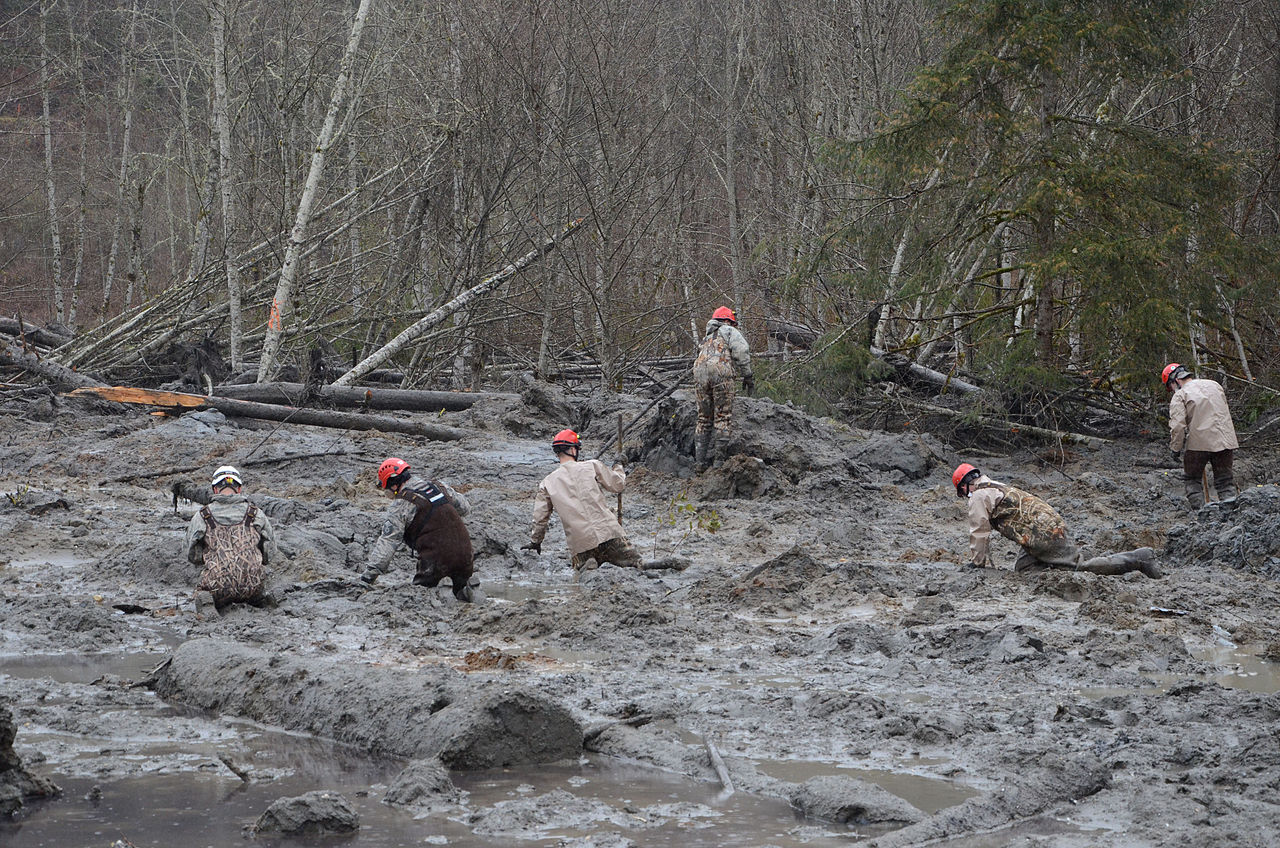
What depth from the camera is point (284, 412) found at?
16500 mm

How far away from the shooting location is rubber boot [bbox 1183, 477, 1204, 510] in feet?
42.0

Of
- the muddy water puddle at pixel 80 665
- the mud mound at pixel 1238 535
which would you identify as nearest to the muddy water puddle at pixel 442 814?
the muddy water puddle at pixel 80 665

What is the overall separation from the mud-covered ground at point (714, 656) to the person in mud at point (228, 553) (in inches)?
6.4

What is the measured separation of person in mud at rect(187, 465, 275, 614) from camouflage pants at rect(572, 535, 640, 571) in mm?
2580

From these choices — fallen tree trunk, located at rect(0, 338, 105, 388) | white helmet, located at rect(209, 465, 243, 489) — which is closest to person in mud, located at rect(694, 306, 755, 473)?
white helmet, located at rect(209, 465, 243, 489)

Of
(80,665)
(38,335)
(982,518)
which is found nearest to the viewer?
(80,665)

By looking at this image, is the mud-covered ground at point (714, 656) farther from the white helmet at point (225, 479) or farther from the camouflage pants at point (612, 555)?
the white helmet at point (225, 479)

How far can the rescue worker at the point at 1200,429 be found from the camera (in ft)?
40.7

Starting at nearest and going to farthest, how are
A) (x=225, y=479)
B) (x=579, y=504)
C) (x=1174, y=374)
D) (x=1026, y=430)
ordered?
(x=225, y=479)
(x=579, y=504)
(x=1174, y=374)
(x=1026, y=430)

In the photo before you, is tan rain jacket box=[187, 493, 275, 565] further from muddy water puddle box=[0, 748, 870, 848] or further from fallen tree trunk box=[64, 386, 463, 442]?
fallen tree trunk box=[64, 386, 463, 442]

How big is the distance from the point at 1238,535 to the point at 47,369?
15.4m

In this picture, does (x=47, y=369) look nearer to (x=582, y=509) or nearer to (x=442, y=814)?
(x=582, y=509)

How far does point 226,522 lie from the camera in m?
8.30

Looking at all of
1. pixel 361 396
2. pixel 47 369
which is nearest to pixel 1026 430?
pixel 361 396
